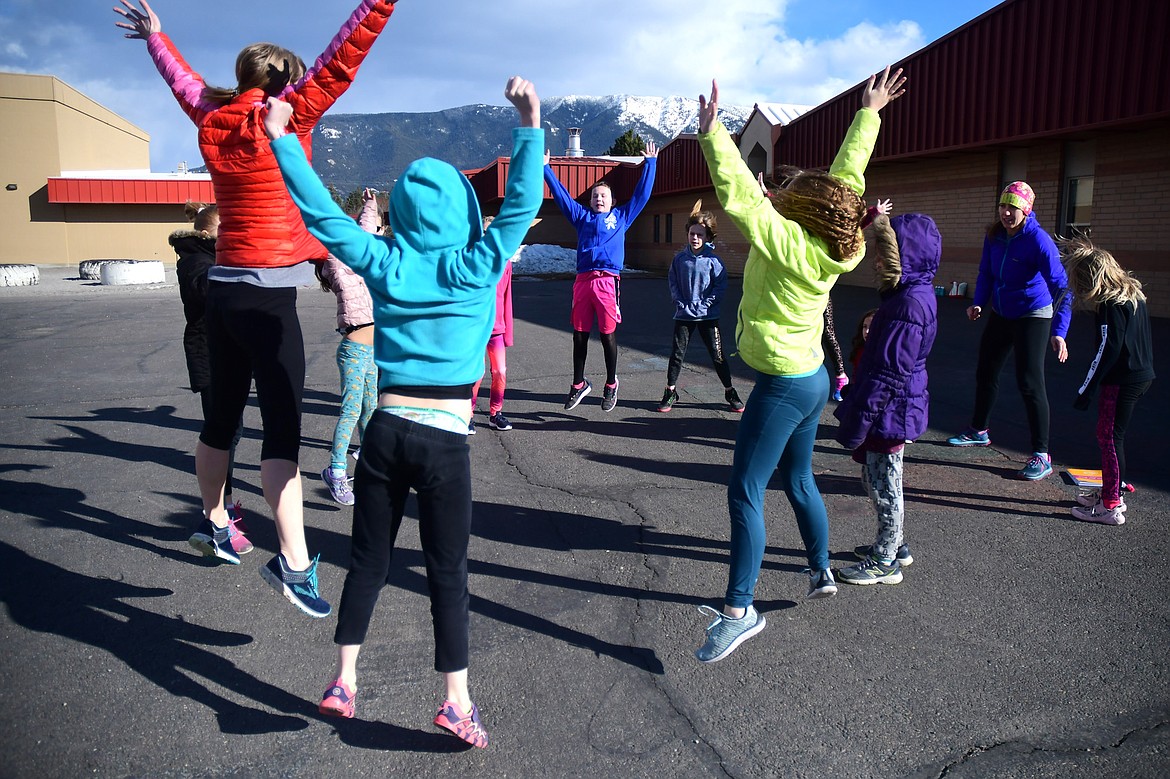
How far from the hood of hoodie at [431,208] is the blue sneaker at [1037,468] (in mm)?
4590

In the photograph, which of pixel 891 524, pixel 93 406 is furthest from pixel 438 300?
pixel 93 406

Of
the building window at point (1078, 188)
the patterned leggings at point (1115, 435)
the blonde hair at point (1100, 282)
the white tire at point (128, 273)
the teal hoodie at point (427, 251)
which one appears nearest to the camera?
the teal hoodie at point (427, 251)

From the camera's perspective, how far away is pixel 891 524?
3.94m

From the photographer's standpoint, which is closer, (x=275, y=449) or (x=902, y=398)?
(x=275, y=449)

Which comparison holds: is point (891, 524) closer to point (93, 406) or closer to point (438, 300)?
point (438, 300)

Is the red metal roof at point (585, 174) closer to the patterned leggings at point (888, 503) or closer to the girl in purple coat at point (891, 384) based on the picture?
the girl in purple coat at point (891, 384)

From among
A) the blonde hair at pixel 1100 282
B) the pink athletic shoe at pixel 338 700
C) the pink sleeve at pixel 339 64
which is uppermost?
the pink sleeve at pixel 339 64

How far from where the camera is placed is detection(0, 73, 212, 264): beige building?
40375mm

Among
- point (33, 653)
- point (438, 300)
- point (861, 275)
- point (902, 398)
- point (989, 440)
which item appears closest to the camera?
point (438, 300)

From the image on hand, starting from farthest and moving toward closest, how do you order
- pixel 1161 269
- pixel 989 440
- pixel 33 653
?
pixel 1161 269 < pixel 989 440 < pixel 33 653

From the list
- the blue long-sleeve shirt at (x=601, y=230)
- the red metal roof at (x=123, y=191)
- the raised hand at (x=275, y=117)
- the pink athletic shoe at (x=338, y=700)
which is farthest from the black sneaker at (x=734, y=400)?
the red metal roof at (x=123, y=191)

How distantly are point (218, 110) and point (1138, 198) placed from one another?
15575 millimetres

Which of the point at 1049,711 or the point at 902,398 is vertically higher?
the point at 902,398

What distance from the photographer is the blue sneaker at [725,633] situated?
319 centimetres
